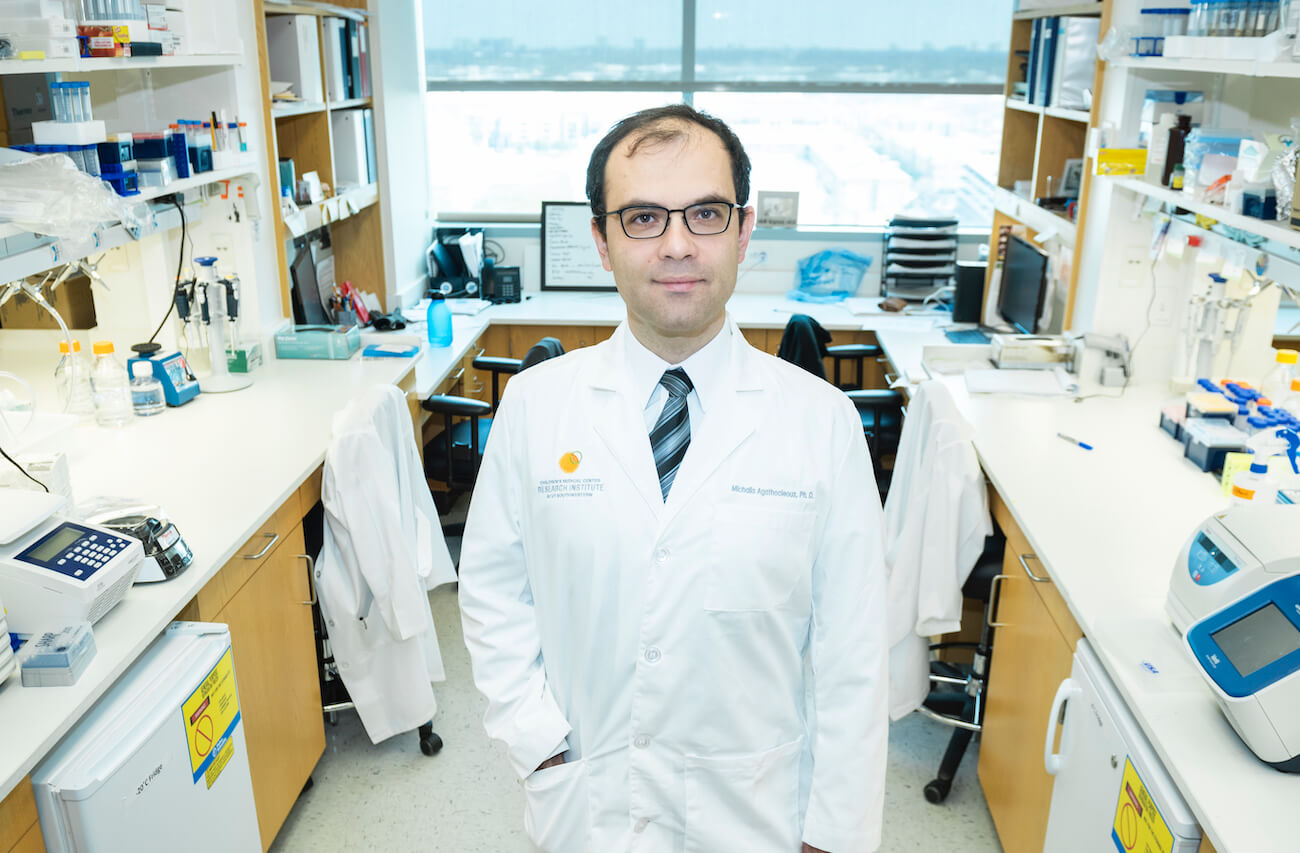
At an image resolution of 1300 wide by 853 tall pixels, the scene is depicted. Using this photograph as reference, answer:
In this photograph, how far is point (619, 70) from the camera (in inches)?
201

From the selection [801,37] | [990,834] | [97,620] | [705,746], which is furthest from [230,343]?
[801,37]

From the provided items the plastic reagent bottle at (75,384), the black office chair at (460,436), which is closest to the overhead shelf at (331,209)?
the black office chair at (460,436)

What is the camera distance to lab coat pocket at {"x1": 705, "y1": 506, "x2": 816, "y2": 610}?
1377 millimetres

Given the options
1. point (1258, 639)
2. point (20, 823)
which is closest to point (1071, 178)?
point (1258, 639)

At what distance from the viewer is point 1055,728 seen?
187 cm

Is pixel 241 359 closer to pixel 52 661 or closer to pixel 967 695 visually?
pixel 52 661

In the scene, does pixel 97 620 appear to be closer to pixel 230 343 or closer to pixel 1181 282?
pixel 230 343

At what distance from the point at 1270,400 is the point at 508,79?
378 cm

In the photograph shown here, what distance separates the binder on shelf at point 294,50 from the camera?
11.5 feet

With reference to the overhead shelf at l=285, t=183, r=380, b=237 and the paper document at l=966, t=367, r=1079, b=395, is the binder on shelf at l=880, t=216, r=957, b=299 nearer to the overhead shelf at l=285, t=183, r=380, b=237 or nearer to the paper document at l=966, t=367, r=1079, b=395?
the paper document at l=966, t=367, r=1079, b=395

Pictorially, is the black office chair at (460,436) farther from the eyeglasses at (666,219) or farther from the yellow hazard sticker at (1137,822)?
the yellow hazard sticker at (1137,822)

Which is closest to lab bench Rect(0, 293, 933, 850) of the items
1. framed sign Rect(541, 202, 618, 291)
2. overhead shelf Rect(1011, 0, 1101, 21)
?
framed sign Rect(541, 202, 618, 291)

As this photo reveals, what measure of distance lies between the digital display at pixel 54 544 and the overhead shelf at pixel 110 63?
2.92 feet

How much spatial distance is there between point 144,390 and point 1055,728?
2354 millimetres
